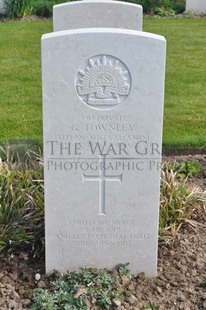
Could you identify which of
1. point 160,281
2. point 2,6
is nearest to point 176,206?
point 160,281

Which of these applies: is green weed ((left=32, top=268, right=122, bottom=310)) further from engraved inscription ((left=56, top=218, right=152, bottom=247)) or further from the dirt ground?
engraved inscription ((left=56, top=218, right=152, bottom=247))

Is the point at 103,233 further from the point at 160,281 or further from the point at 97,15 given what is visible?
the point at 97,15

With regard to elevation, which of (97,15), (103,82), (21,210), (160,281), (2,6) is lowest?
(160,281)

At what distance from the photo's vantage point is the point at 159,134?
3.61m

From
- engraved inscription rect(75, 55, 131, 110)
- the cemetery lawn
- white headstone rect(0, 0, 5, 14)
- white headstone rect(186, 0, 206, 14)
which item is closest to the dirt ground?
engraved inscription rect(75, 55, 131, 110)

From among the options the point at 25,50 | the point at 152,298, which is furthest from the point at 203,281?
the point at 25,50

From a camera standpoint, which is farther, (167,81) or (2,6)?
(2,6)

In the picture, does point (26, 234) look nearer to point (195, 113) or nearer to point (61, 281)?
point (61, 281)

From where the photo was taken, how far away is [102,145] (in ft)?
11.9

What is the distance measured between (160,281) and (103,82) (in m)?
1.33

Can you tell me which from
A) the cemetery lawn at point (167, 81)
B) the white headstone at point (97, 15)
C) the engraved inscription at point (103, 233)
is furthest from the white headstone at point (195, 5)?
the engraved inscription at point (103, 233)

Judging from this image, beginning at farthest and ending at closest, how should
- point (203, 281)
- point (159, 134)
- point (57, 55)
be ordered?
point (203, 281) → point (159, 134) → point (57, 55)

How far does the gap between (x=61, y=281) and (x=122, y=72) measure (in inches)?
51.8

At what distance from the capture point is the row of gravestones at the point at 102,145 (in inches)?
134
